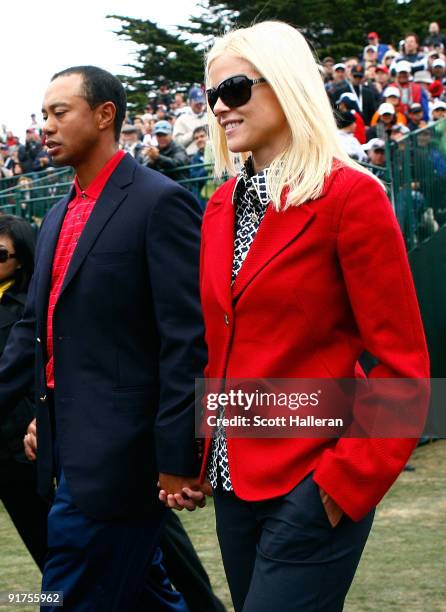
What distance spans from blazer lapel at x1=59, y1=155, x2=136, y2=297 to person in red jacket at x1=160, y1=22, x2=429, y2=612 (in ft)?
2.56

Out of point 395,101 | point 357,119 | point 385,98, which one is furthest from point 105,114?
point 385,98

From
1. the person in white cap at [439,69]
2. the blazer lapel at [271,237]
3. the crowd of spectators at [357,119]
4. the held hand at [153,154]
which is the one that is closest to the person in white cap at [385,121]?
the crowd of spectators at [357,119]

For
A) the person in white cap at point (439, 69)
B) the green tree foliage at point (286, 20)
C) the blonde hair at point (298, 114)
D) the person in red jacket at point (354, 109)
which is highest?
the blonde hair at point (298, 114)

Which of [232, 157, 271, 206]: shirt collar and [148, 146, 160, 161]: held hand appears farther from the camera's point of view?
[148, 146, 160, 161]: held hand

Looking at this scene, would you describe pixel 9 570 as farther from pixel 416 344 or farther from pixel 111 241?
pixel 416 344

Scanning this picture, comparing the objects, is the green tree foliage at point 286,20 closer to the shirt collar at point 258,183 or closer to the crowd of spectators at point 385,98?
the crowd of spectators at point 385,98

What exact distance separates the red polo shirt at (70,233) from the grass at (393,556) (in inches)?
94.2

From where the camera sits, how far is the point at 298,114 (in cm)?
285

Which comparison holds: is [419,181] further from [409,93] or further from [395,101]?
[409,93]

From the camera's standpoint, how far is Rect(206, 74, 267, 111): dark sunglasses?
2.92 m

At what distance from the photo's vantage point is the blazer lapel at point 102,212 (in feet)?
12.1

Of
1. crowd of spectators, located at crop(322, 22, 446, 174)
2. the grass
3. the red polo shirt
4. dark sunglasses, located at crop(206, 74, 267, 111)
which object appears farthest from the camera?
crowd of spectators, located at crop(322, 22, 446, 174)

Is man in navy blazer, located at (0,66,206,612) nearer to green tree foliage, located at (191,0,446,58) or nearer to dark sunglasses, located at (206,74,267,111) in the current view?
dark sunglasses, located at (206,74,267,111)

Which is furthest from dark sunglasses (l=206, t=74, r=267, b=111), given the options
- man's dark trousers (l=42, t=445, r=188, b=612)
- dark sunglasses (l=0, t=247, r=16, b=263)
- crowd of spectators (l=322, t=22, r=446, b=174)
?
crowd of spectators (l=322, t=22, r=446, b=174)
